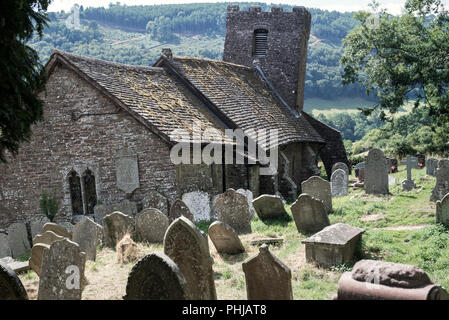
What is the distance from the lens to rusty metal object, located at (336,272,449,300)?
21.4 feet

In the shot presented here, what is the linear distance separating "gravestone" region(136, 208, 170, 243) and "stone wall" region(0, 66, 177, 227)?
4.32 metres

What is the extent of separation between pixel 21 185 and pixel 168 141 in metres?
5.66

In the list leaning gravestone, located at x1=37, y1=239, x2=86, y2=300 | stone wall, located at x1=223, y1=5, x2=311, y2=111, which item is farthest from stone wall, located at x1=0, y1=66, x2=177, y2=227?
stone wall, located at x1=223, y1=5, x2=311, y2=111

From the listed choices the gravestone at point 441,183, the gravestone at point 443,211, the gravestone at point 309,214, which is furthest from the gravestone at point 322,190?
the gravestone at point 443,211

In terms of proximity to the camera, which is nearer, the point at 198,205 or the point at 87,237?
the point at 87,237

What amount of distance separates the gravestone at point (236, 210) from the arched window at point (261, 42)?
1799cm

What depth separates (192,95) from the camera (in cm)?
2272

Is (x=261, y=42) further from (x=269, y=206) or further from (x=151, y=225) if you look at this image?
(x=151, y=225)

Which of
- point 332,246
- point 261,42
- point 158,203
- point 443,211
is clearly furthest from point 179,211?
point 261,42

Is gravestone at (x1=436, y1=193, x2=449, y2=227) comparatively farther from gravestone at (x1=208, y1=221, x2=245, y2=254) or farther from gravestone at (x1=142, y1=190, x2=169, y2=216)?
gravestone at (x1=142, y1=190, x2=169, y2=216)

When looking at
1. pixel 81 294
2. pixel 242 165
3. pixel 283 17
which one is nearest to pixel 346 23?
pixel 283 17

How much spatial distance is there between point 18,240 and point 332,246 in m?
10.7

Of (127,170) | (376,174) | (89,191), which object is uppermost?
(127,170)

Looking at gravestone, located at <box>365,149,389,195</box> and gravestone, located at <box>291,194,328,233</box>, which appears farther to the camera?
gravestone, located at <box>365,149,389,195</box>
